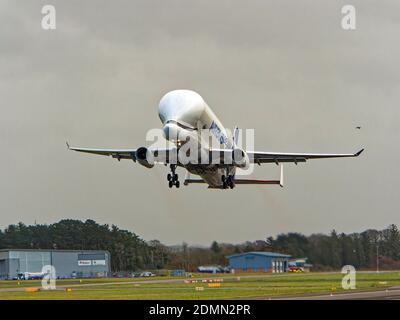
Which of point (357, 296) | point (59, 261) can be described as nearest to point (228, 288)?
point (357, 296)

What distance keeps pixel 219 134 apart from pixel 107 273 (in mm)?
33747

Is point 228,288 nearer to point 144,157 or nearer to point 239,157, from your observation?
point 239,157

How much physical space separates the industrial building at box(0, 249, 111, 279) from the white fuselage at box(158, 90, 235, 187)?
29.5 metres

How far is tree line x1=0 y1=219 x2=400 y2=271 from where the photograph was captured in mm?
64812

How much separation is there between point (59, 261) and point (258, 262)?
33190 millimetres

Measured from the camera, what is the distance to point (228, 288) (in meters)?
71.8

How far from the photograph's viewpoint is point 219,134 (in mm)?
70438

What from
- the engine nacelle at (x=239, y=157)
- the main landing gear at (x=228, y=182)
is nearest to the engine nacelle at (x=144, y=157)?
the engine nacelle at (x=239, y=157)

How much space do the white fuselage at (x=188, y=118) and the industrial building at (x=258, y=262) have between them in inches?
283

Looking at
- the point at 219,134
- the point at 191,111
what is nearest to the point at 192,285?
the point at 219,134

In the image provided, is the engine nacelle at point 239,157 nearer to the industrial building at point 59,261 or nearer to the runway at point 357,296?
the runway at point 357,296

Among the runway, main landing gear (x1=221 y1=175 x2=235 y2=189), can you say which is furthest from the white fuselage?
the runway
